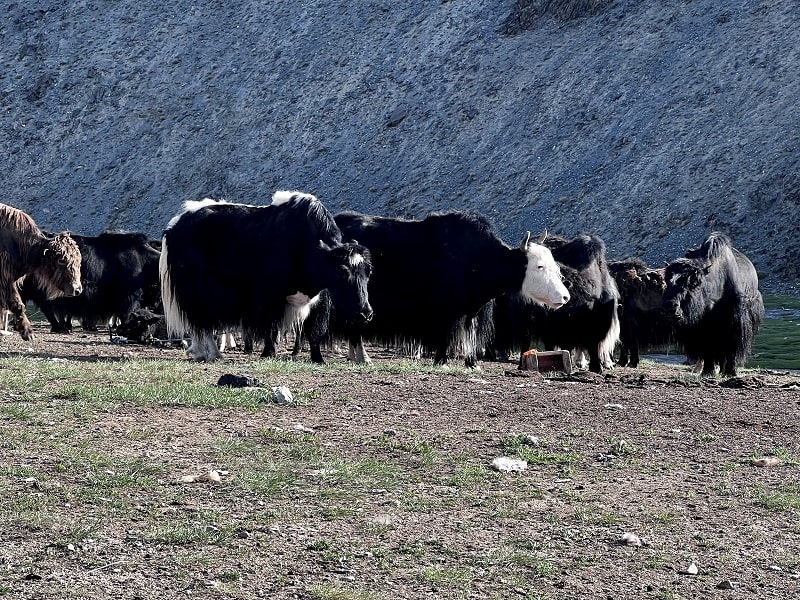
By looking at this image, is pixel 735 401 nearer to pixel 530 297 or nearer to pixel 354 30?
pixel 530 297

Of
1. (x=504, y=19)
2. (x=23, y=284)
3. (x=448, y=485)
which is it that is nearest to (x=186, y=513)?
(x=448, y=485)

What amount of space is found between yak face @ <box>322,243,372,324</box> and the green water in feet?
31.2

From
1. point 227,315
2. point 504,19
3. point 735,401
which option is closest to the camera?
point 735,401

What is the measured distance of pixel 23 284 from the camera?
1834 centimetres

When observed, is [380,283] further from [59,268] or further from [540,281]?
[59,268]

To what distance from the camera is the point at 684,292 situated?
47.0 ft

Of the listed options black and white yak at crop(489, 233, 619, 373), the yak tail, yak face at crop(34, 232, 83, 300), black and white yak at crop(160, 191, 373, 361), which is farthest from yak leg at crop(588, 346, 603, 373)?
yak face at crop(34, 232, 83, 300)

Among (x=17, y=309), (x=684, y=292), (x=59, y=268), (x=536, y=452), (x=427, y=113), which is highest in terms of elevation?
(x=427, y=113)

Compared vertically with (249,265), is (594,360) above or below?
below

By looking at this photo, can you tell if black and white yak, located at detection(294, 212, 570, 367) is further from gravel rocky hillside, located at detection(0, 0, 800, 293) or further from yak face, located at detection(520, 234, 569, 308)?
gravel rocky hillside, located at detection(0, 0, 800, 293)

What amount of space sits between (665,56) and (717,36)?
6.73ft

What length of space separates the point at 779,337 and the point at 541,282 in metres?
11.4

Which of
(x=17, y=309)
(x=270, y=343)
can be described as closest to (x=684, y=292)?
(x=270, y=343)

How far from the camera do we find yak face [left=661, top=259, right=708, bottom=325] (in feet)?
46.7
